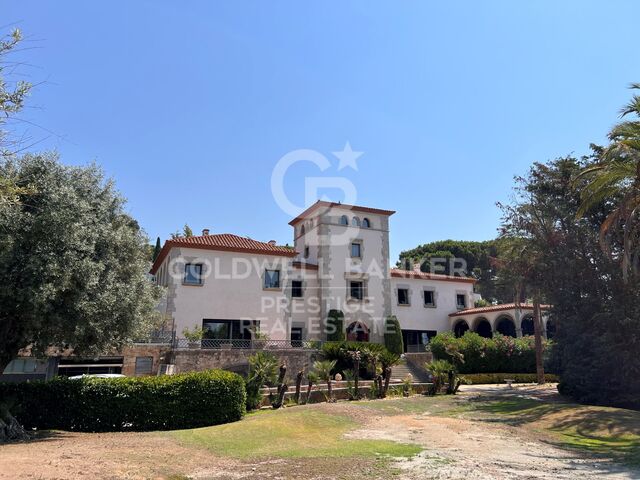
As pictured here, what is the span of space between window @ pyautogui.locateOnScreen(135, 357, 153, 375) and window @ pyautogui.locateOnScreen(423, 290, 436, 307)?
2626 cm

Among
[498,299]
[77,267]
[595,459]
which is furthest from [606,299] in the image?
[498,299]

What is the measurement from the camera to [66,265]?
42.8ft

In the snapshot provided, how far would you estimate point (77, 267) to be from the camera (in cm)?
1336

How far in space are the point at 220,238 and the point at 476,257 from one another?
4395 centimetres

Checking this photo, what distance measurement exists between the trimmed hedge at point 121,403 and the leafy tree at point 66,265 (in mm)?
1423

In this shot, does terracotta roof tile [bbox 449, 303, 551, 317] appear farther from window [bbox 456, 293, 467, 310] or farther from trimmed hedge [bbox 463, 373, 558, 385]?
trimmed hedge [bbox 463, 373, 558, 385]

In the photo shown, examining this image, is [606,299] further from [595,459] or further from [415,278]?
[415,278]

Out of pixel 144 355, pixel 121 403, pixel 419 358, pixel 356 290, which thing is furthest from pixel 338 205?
pixel 121 403

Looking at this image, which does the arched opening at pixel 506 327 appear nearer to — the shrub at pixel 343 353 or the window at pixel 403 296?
the window at pixel 403 296

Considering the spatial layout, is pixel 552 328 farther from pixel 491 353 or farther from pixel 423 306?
pixel 423 306

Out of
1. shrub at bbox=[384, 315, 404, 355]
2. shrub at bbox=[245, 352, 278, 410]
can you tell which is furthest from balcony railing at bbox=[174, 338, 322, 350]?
shrub at bbox=[384, 315, 404, 355]

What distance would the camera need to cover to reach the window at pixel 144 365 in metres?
24.9

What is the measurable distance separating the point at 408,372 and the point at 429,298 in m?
13.1

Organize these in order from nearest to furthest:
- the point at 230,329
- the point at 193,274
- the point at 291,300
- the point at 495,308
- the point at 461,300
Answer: the point at 193,274 < the point at 230,329 < the point at 291,300 < the point at 495,308 < the point at 461,300
